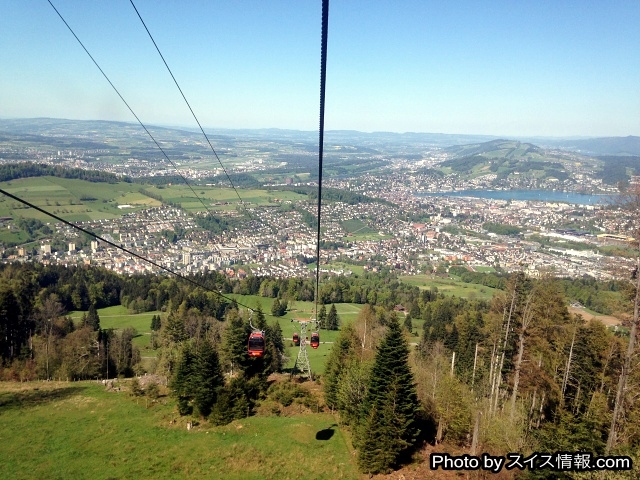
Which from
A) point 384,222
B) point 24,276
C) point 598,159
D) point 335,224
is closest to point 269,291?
point 24,276

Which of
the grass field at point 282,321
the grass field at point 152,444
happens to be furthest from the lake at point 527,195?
the grass field at point 152,444

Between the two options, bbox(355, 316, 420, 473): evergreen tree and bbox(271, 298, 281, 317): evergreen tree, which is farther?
bbox(271, 298, 281, 317): evergreen tree

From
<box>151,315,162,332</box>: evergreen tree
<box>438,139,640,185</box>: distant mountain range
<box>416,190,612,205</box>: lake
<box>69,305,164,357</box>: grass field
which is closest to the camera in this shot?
<box>69,305,164,357</box>: grass field

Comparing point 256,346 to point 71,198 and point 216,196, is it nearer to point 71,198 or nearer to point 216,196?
point 71,198

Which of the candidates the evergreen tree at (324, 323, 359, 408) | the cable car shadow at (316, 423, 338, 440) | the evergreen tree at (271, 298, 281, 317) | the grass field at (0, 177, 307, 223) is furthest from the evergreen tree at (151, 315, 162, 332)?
the grass field at (0, 177, 307, 223)

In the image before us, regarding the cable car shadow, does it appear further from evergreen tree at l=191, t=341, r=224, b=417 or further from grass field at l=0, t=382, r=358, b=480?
evergreen tree at l=191, t=341, r=224, b=417

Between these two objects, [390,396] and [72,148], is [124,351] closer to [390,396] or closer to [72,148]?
[390,396]

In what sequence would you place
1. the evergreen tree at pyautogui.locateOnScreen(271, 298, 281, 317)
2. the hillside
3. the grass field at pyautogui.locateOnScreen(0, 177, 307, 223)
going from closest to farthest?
the evergreen tree at pyautogui.locateOnScreen(271, 298, 281, 317), the grass field at pyautogui.locateOnScreen(0, 177, 307, 223), the hillside

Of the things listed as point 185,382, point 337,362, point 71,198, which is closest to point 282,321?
point 185,382
